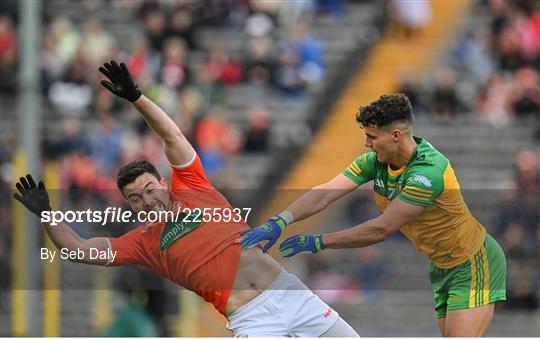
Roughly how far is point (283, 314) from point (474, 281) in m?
1.14

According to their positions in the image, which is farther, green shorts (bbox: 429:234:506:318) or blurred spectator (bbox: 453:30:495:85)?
blurred spectator (bbox: 453:30:495:85)

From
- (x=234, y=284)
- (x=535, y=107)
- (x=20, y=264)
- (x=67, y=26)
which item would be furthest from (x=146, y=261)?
(x=67, y=26)

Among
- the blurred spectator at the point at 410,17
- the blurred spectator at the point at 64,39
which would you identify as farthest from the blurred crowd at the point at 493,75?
the blurred spectator at the point at 64,39

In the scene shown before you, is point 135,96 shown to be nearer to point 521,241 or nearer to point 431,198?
point 431,198

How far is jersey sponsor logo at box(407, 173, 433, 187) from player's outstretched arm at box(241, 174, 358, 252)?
0.47 m

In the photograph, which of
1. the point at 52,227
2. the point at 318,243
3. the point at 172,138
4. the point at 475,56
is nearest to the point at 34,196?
the point at 52,227

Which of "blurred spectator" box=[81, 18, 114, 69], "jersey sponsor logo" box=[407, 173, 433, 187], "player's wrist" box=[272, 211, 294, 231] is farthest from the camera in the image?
"blurred spectator" box=[81, 18, 114, 69]

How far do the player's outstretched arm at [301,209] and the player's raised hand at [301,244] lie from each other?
13 centimetres

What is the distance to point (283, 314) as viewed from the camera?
8828mm

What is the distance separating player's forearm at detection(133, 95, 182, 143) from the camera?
8461 millimetres

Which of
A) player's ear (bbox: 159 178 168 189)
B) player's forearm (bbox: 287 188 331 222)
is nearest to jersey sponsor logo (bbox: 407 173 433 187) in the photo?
player's forearm (bbox: 287 188 331 222)

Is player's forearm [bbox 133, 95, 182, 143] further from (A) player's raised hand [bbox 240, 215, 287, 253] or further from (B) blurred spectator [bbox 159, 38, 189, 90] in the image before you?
(B) blurred spectator [bbox 159, 38, 189, 90]

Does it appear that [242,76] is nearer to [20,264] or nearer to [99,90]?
[99,90]

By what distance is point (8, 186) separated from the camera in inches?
584
